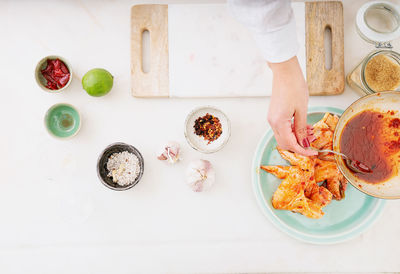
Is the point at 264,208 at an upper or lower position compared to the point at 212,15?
lower

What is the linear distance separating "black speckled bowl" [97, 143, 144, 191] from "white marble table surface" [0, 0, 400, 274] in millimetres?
60

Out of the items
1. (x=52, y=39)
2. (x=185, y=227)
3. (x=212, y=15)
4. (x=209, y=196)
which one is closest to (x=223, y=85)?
(x=212, y=15)

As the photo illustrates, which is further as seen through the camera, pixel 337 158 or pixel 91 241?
pixel 91 241

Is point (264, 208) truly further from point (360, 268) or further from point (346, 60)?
point (346, 60)

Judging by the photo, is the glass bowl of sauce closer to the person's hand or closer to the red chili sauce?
the red chili sauce

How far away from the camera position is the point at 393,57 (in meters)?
1.06

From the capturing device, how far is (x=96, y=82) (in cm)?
106

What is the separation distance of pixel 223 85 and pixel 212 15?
236mm

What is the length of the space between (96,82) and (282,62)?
1.85 ft

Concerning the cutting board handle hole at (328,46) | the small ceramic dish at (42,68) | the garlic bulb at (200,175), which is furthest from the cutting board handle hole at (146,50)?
the cutting board handle hole at (328,46)

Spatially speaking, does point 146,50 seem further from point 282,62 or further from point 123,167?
point 282,62

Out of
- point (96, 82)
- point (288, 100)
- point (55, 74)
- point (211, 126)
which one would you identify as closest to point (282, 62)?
point (288, 100)

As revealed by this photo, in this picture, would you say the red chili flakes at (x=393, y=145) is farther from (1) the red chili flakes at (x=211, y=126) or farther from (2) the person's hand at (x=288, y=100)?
(1) the red chili flakes at (x=211, y=126)

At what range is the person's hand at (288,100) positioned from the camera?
2.83 ft
